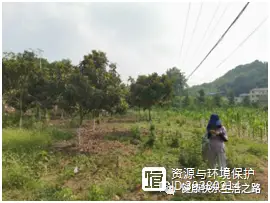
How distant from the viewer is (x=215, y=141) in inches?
197

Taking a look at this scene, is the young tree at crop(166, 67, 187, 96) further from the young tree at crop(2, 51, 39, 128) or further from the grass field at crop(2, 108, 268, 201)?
the grass field at crop(2, 108, 268, 201)

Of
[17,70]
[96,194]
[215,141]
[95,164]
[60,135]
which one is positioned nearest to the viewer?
[96,194]

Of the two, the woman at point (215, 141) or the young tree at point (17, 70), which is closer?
the woman at point (215, 141)

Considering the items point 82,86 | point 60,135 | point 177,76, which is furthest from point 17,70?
point 177,76

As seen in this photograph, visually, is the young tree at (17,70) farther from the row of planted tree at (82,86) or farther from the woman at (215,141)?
the woman at (215,141)

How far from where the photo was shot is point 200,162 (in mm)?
5477

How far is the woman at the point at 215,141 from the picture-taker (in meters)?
4.88

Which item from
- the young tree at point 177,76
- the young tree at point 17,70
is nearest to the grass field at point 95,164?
the young tree at point 17,70

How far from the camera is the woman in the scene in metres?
4.88

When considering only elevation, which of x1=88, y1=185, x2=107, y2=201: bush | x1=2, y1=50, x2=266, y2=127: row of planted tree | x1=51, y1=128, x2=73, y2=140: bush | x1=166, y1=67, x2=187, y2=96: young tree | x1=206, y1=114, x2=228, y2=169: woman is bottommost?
x1=88, y1=185, x2=107, y2=201: bush

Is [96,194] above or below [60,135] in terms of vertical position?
below

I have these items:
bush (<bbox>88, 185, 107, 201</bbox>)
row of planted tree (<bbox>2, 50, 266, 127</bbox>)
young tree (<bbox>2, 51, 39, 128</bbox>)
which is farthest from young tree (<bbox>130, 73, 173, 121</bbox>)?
bush (<bbox>88, 185, 107, 201</bbox>)

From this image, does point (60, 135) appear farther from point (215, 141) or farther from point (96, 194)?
point (215, 141)

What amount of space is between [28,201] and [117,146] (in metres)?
4.28
